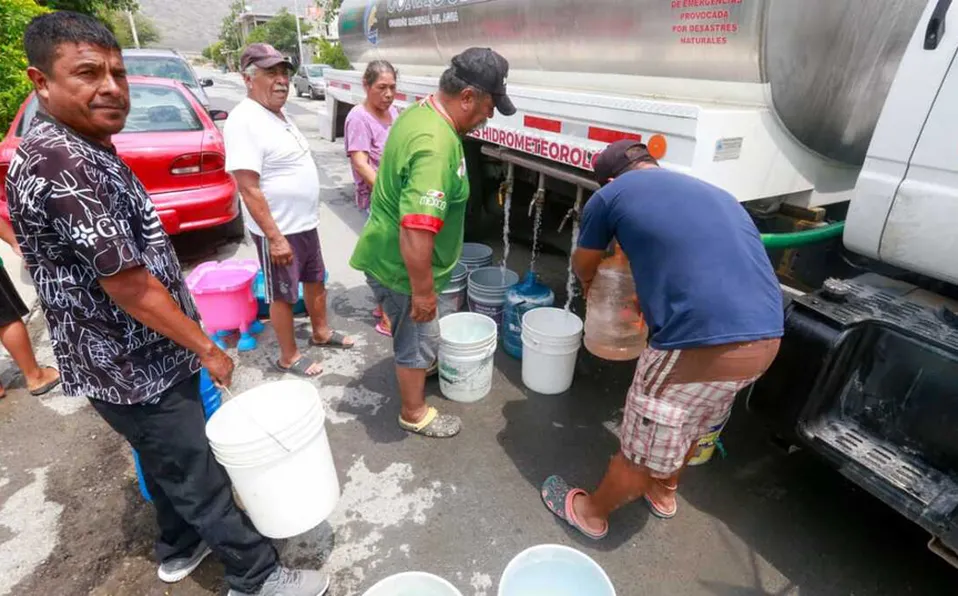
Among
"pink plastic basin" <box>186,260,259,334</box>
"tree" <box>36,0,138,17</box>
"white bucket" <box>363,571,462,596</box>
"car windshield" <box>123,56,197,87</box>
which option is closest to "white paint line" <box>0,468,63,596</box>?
"pink plastic basin" <box>186,260,259,334</box>

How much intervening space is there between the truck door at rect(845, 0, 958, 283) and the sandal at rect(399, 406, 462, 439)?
212cm

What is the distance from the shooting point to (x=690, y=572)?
199cm

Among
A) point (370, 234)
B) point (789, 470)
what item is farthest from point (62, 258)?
point (789, 470)

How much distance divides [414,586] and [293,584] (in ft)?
1.80

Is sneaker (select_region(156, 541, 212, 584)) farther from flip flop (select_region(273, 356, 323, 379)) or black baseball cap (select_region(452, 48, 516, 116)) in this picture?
black baseball cap (select_region(452, 48, 516, 116))

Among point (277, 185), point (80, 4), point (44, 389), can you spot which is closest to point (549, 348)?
point (277, 185)

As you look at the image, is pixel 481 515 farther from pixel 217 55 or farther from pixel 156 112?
pixel 217 55

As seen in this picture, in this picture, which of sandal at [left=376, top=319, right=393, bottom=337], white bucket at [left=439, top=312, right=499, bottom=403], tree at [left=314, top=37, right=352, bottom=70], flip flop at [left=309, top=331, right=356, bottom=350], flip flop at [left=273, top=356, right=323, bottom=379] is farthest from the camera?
tree at [left=314, top=37, right=352, bottom=70]

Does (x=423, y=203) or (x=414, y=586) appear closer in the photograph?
(x=414, y=586)

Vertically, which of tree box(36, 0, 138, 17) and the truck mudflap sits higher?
tree box(36, 0, 138, 17)

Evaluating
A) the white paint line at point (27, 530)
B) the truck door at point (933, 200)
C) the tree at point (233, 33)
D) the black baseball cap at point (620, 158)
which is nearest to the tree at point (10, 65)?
the white paint line at point (27, 530)

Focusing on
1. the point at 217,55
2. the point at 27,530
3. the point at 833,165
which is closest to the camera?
the point at 27,530

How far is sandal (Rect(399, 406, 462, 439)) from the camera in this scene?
105 inches

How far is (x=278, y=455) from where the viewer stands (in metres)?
1.61
